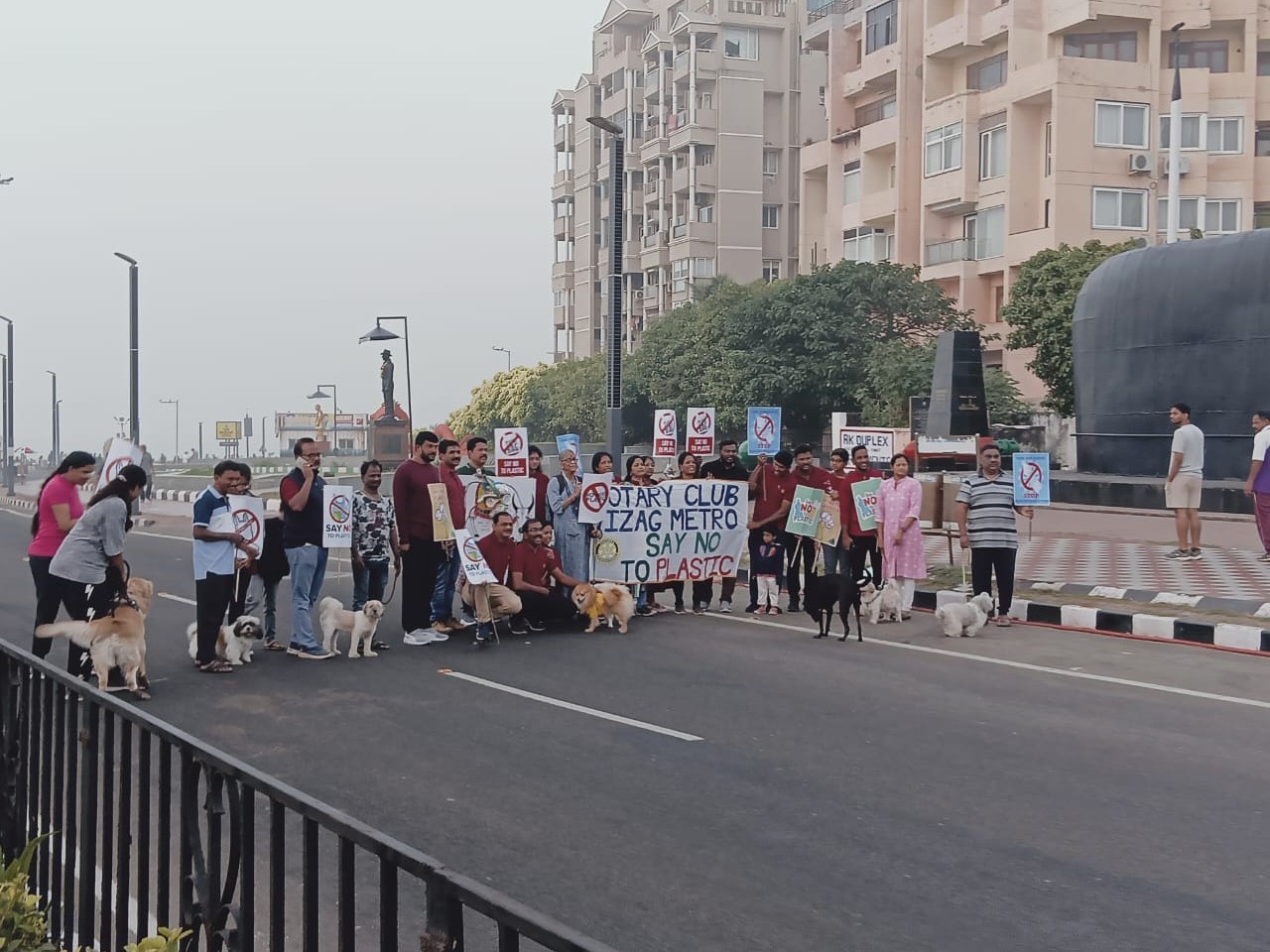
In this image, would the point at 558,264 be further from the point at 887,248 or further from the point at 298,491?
the point at 298,491

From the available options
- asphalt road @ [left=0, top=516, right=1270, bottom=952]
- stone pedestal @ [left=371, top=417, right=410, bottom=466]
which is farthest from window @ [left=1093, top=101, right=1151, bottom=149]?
asphalt road @ [left=0, top=516, right=1270, bottom=952]

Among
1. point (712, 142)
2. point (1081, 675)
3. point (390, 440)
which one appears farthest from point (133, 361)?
point (712, 142)

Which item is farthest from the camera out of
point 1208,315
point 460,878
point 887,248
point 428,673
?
point 887,248

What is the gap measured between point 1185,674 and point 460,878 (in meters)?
9.45

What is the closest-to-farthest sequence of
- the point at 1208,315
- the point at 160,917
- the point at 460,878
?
1. the point at 460,878
2. the point at 160,917
3. the point at 1208,315

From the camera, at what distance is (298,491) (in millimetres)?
11133

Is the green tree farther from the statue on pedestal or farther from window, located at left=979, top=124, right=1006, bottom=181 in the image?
the statue on pedestal

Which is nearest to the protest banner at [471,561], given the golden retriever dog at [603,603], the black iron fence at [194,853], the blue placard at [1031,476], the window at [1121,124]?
the golden retriever dog at [603,603]

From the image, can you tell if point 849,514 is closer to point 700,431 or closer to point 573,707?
point 700,431

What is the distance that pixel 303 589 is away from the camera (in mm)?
11289

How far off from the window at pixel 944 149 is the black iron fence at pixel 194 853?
2047 inches

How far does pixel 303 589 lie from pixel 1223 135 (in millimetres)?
47559

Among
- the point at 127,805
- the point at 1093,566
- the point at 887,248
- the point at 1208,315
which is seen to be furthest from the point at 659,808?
the point at 887,248

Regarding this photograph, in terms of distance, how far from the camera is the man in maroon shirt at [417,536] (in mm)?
12094
